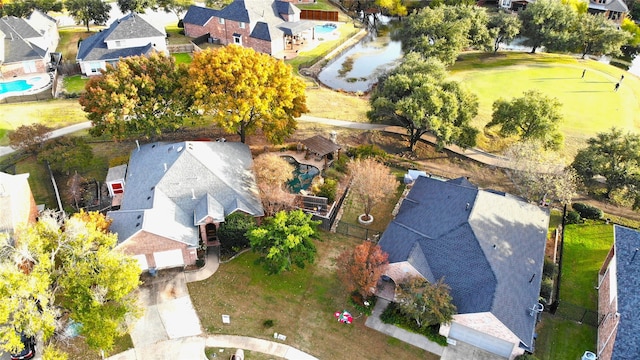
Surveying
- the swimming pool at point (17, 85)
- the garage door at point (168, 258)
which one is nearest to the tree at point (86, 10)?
the swimming pool at point (17, 85)

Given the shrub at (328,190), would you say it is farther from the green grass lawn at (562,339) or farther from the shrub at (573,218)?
the shrub at (573,218)

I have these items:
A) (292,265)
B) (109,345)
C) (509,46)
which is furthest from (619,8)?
(109,345)

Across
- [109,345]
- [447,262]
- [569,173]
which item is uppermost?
[569,173]

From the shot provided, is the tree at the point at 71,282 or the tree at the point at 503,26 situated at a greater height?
the tree at the point at 503,26

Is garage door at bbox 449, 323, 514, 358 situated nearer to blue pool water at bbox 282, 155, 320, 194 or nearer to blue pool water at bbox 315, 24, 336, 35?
blue pool water at bbox 282, 155, 320, 194

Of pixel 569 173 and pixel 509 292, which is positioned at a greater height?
pixel 569 173

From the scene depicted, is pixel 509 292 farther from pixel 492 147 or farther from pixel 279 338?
pixel 492 147

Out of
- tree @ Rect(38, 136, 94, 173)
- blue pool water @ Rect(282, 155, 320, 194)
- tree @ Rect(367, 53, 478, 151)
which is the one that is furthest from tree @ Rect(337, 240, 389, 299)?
tree @ Rect(38, 136, 94, 173)
